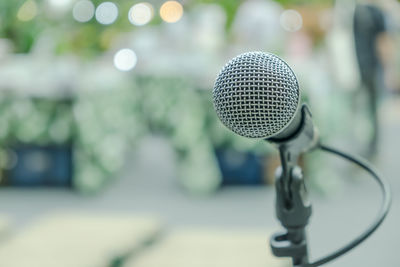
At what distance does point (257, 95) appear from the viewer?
0.68 metres

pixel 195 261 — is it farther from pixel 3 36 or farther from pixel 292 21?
pixel 292 21

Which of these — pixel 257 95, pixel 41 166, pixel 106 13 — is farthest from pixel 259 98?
pixel 106 13

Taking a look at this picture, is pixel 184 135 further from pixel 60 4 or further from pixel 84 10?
pixel 84 10

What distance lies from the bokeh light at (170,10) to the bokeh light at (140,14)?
199mm

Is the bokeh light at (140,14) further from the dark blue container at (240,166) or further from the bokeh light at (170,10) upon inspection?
the dark blue container at (240,166)

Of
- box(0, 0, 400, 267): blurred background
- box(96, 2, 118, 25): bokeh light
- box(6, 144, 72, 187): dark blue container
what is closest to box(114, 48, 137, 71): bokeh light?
box(0, 0, 400, 267): blurred background

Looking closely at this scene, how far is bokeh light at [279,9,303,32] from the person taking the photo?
746 centimetres

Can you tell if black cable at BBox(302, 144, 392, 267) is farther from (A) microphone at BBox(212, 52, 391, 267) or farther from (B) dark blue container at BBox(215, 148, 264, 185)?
(B) dark blue container at BBox(215, 148, 264, 185)

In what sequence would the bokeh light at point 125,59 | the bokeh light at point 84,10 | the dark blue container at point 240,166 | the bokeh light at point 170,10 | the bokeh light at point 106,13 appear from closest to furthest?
the dark blue container at point 240,166, the bokeh light at point 125,59, the bokeh light at point 84,10, the bokeh light at point 106,13, the bokeh light at point 170,10

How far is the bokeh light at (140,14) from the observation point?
7.36 metres

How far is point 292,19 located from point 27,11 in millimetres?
3505

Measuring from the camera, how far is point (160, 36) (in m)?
5.70

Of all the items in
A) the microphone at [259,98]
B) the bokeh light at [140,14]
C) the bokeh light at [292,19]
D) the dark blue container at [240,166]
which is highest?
the bokeh light at [140,14]

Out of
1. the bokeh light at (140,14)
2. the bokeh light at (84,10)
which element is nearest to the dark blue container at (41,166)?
the bokeh light at (84,10)
